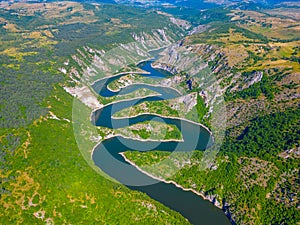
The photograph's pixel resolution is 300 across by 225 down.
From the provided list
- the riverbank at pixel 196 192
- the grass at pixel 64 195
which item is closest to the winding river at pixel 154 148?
the riverbank at pixel 196 192

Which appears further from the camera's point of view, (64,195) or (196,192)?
(196,192)

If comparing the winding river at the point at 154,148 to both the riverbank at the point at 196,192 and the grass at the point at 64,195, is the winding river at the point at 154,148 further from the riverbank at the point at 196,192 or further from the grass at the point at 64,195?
the grass at the point at 64,195

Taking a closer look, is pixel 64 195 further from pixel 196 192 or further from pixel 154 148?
pixel 154 148

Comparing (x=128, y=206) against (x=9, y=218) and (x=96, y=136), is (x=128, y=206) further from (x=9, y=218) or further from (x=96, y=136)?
(x=96, y=136)

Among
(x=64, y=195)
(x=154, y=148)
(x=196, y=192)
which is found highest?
(x=64, y=195)

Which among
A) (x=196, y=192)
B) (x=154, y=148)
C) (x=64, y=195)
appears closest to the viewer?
(x=64, y=195)

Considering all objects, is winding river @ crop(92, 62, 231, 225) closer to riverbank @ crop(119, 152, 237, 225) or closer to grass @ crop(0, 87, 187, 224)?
riverbank @ crop(119, 152, 237, 225)

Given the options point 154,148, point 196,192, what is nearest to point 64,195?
point 196,192

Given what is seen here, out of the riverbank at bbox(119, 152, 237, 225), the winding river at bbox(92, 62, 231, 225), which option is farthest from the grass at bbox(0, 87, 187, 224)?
the riverbank at bbox(119, 152, 237, 225)
